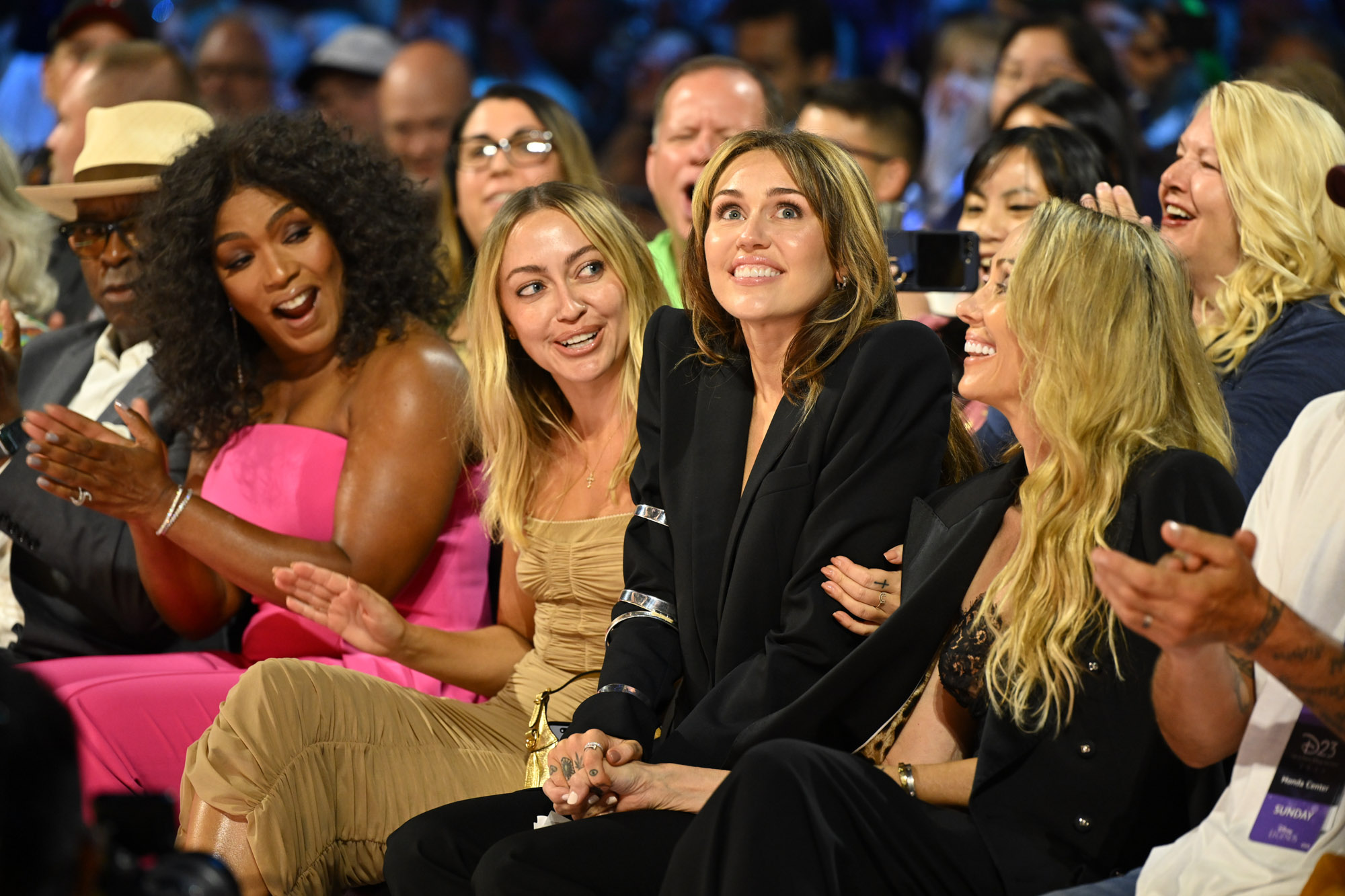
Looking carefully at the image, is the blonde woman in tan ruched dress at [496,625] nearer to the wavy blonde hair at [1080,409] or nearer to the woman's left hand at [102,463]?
the woman's left hand at [102,463]

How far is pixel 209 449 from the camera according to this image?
10.7ft

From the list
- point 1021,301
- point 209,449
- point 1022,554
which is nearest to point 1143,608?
point 1022,554

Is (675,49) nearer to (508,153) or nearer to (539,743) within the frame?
(508,153)

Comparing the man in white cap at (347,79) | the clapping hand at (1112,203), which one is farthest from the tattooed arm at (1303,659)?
the man in white cap at (347,79)

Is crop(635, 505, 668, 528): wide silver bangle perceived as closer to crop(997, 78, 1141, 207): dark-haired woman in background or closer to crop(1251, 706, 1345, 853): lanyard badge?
crop(1251, 706, 1345, 853): lanyard badge

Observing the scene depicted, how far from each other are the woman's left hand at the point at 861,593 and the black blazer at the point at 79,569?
71.0 inches

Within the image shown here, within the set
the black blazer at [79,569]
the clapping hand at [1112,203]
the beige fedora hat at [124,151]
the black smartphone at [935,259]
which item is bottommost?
the black blazer at [79,569]

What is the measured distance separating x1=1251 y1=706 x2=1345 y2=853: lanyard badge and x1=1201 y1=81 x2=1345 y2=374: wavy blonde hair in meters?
1.23

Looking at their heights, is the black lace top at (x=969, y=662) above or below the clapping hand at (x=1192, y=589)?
below

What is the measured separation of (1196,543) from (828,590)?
0.81 meters

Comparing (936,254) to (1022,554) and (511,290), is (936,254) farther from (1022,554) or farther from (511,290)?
(1022,554)

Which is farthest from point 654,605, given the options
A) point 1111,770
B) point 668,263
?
point 668,263

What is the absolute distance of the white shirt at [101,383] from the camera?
3.43 meters

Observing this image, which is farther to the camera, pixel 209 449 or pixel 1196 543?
pixel 209 449
